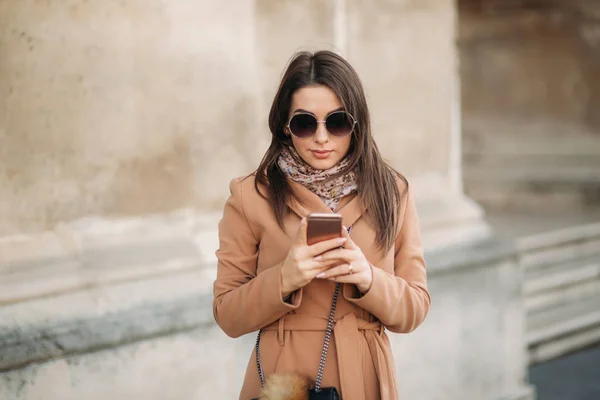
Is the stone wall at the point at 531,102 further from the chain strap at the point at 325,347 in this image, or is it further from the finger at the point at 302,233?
the finger at the point at 302,233

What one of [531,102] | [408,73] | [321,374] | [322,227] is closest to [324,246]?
[322,227]

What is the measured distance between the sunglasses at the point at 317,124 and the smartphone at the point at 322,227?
10.7 inches

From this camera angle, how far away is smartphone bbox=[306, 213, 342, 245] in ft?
5.84

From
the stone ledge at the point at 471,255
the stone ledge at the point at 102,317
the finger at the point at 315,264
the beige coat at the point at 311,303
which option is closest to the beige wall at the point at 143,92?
the stone ledge at the point at 102,317

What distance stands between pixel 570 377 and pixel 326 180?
13.9 feet

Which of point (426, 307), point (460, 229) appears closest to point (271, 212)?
point (426, 307)

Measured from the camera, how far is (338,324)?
205 centimetres

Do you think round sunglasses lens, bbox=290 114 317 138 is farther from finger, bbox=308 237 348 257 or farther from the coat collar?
finger, bbox=308 237 348 257

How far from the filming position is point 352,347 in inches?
80.3

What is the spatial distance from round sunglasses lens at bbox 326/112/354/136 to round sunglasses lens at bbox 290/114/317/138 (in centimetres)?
4

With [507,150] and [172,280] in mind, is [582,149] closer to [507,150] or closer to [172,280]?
[507,150]

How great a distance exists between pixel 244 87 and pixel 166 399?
4.66ft

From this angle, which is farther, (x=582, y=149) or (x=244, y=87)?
(x=582, y=149)

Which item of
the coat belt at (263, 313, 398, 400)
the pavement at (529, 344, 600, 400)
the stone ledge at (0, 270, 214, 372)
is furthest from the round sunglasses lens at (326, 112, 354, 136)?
the pavement at (529, 344, 600, 400)
